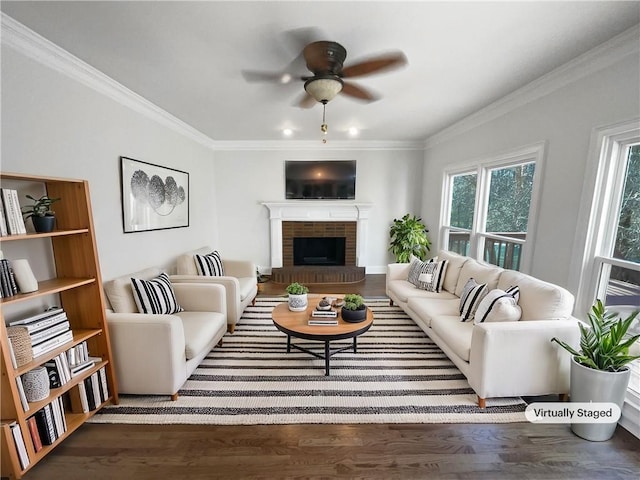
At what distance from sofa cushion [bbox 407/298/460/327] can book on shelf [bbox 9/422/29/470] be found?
9.67 feet

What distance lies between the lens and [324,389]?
7.29 feet

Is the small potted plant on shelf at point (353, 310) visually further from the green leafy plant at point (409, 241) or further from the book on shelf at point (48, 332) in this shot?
the green leafy plant at point (409, 241)

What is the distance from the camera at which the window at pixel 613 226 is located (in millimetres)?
1997

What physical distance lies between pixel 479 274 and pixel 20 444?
11.9 feet

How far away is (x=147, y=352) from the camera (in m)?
2.01

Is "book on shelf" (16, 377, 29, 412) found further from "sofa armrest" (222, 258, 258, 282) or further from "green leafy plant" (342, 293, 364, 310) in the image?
"sofa armrest" (222, 258, 258, 282)

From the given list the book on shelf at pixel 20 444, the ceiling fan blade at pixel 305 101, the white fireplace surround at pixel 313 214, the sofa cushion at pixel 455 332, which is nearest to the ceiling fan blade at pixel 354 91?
the ceiling fan blade at pixel 305 101

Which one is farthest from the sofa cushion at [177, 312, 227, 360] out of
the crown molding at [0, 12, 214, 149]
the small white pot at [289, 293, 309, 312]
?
the crown molding at [0, 12, 214, 149]

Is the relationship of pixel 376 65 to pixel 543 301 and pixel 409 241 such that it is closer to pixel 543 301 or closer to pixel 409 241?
pixel 543 301

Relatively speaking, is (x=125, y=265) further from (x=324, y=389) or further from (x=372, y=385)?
(x=372, y=385)

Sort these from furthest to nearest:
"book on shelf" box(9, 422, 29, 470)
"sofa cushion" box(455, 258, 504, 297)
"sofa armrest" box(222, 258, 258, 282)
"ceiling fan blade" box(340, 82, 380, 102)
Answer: "sofa armrest" box(222, 258, 258, 282)
"sofa cushion" box(455, 258, 504, 297)
"ceiling fan blade" box(340, 82, 380, 102)
"book on shelf" box(9, 422, 29, 470)

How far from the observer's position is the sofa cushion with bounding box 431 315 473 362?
2168 mm

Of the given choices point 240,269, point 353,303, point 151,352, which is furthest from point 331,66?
point 240,269

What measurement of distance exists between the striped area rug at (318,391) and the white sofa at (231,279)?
349 mm
